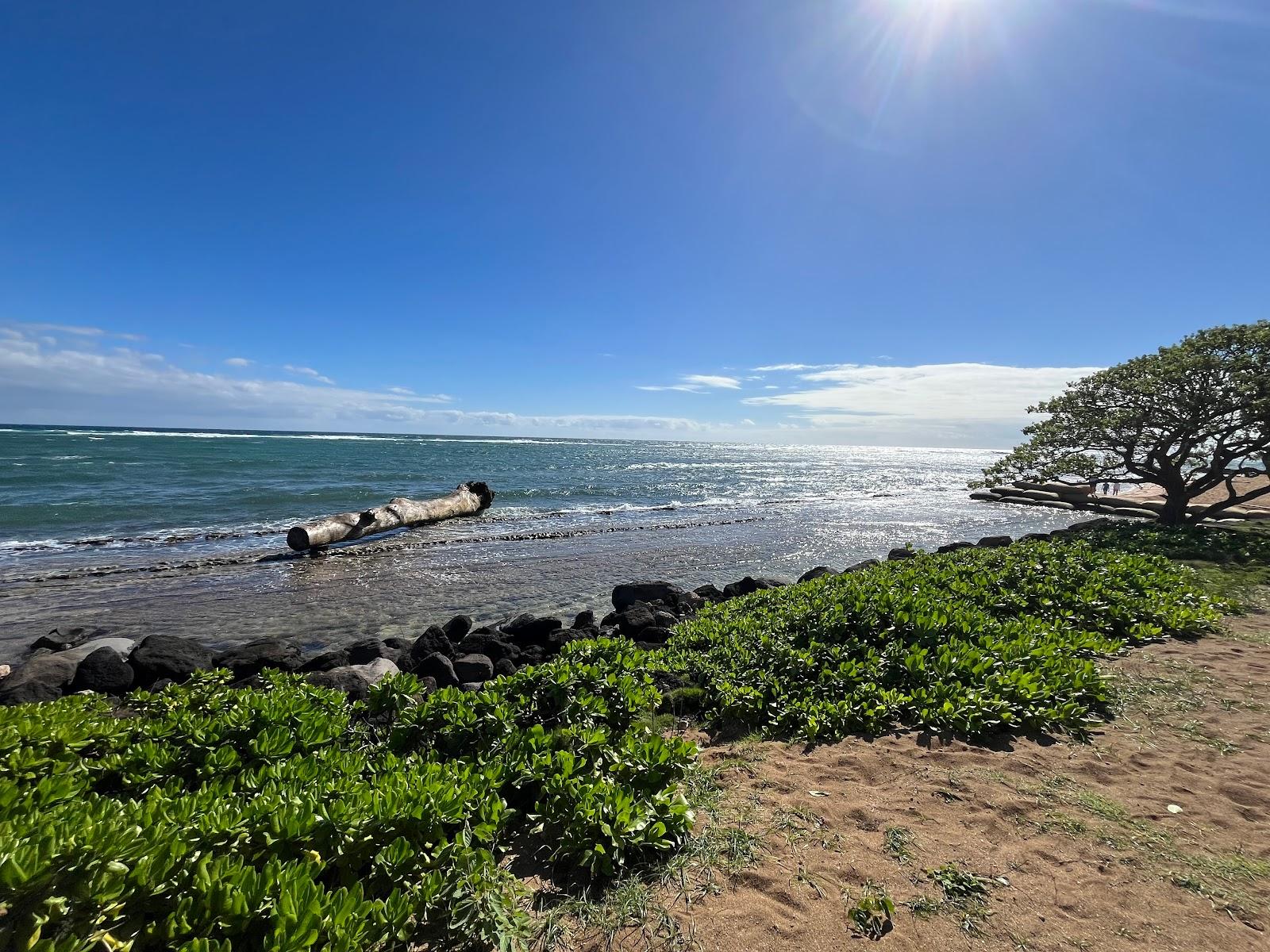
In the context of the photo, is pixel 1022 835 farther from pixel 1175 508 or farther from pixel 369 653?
pixel 1175 508

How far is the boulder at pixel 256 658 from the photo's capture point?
26.8 feet

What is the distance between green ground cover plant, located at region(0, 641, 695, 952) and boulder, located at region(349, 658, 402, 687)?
7.10 feet

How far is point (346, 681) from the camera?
688 cm

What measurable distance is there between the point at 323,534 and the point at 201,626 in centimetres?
692

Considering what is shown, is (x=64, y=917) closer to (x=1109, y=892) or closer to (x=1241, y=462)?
(x=1109, y=892)

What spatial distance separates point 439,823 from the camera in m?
2.92

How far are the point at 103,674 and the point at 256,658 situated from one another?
1702 millimetres

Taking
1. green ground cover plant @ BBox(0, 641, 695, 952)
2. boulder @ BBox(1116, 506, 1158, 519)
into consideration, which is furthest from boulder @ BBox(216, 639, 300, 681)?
boulder @ BBox(1116, 506, 1158, 519)

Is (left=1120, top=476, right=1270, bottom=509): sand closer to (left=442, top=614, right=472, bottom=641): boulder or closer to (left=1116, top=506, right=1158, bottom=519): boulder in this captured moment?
(left=1116, top=506, right=1158, bottom=519): boulder

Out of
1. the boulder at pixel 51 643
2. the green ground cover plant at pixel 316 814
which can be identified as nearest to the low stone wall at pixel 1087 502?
the green ground cover plant at pixel 316 814

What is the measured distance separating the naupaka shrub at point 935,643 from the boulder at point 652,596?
2223mm

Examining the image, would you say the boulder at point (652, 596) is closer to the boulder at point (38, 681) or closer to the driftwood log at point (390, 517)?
the boulder at point (38, 681)

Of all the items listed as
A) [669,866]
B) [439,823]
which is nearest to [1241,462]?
[669,866]

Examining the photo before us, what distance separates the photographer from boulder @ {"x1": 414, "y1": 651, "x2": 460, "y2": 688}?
7508 mm
